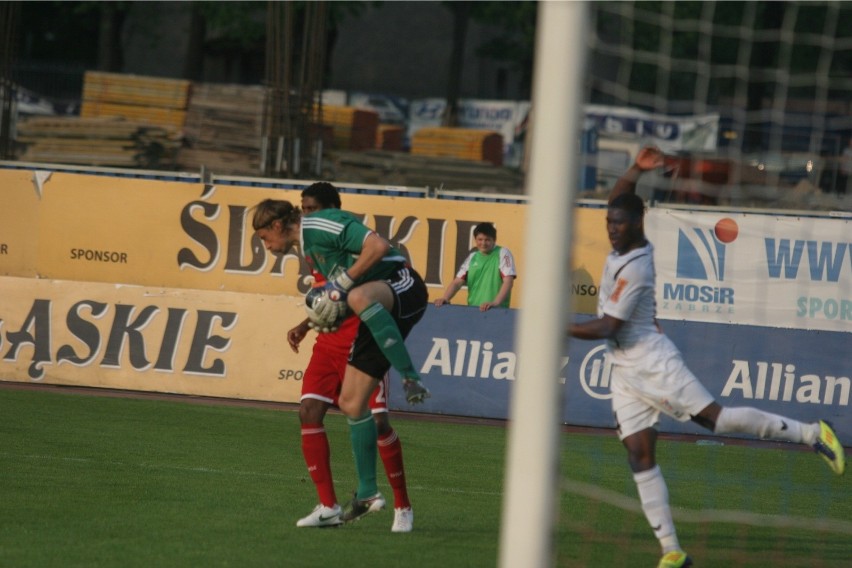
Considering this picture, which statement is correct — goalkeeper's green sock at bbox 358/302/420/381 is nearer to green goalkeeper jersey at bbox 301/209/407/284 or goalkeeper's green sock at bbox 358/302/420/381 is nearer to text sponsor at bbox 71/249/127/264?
green goalkeeper jersey at bbox 301/209/407/284

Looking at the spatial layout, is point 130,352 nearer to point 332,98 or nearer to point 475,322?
point 475,322

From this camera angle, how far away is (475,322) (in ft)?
50.1

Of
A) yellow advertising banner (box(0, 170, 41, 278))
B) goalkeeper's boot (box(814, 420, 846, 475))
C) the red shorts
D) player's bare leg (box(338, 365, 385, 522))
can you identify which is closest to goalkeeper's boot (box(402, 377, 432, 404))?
player's bare leg (box(338, 365, 385, 522))

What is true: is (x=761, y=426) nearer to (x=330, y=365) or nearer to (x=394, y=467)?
(x=394, y=467)

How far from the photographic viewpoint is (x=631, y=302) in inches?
283

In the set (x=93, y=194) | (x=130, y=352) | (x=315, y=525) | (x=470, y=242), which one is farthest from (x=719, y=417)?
(x=93, y=194)

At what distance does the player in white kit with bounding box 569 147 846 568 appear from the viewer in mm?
7145

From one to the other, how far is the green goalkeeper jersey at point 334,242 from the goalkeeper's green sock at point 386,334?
11.0 inches

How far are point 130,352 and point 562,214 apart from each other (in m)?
11.4

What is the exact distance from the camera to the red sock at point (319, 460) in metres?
8.19

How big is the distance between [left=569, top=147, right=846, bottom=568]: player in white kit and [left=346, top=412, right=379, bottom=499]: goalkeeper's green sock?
63.2 inches

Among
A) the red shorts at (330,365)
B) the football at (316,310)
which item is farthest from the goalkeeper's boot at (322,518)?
the football at (316,310)

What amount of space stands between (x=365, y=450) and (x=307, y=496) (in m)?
1.29

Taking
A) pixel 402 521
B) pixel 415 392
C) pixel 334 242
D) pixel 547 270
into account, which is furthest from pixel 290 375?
pixel 547 270
